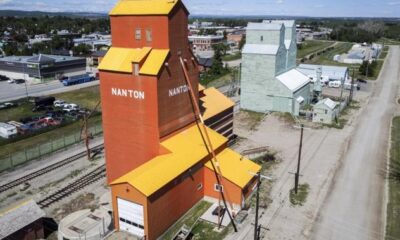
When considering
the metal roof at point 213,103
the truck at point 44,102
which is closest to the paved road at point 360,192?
the metal roof at point 213,103

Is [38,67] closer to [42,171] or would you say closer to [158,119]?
[42,171]

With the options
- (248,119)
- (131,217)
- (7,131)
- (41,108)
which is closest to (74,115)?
(41,108)

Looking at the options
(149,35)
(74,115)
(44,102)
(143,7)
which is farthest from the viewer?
(44,102)

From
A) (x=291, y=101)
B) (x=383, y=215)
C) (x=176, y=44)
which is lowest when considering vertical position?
(x=383, y=215)

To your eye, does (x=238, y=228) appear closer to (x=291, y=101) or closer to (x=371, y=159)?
(x=371, y=159)

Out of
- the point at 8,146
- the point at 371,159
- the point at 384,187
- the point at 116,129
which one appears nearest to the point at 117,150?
the point at 116,129

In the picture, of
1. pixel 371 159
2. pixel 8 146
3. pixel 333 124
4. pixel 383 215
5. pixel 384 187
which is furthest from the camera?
pixel 333 124
